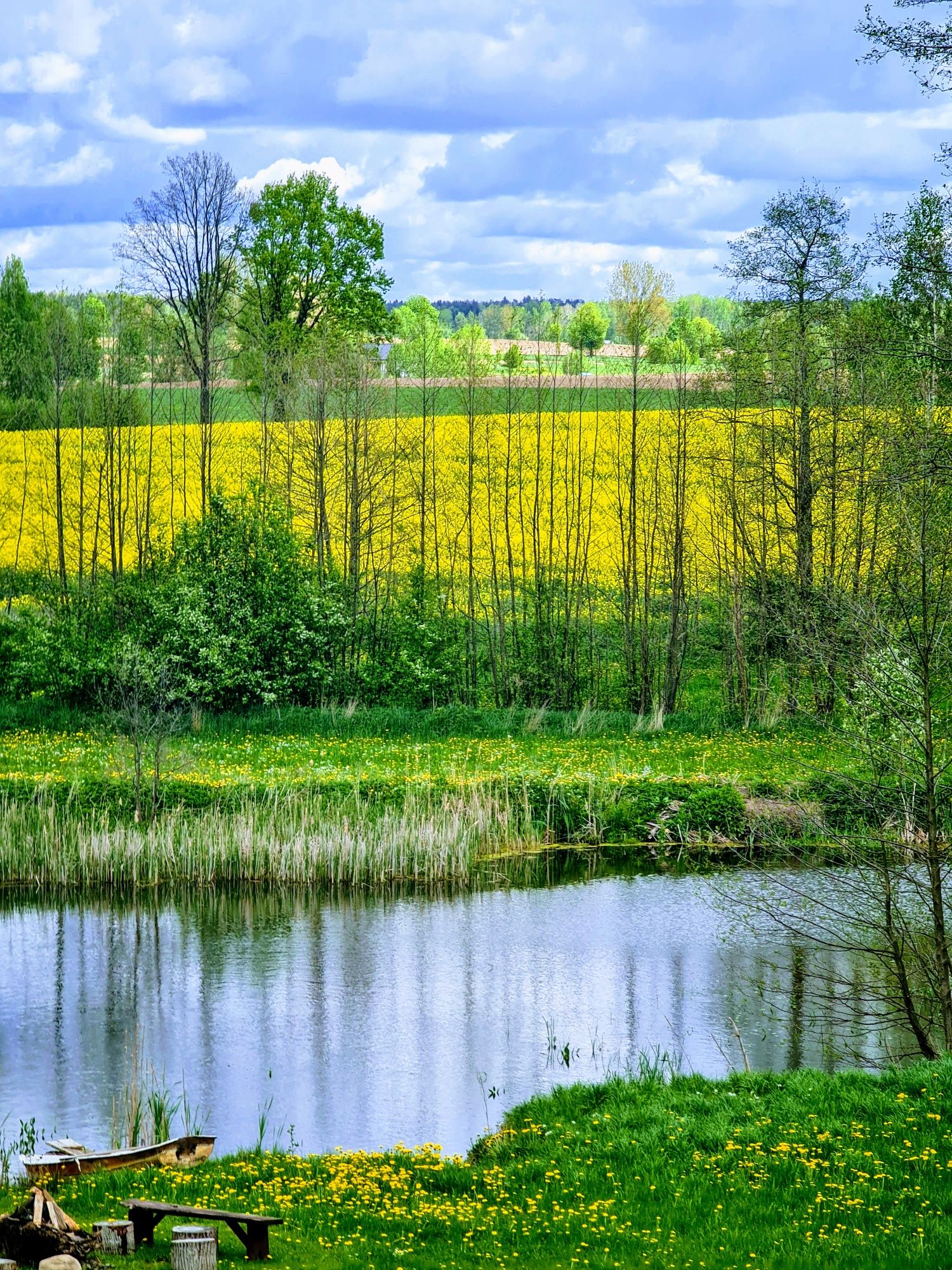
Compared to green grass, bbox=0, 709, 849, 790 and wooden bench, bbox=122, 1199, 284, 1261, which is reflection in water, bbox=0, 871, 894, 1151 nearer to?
wooden bench, bbox=122, 1199, 284, 1261

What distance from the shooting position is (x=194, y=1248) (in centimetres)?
605

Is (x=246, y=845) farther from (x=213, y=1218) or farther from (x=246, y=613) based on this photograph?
(x=213, y=1218)

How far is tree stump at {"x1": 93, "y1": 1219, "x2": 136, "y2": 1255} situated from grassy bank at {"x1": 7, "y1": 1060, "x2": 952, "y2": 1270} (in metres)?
0.11

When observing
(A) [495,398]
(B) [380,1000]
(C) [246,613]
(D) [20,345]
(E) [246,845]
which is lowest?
(B) [380,1000]

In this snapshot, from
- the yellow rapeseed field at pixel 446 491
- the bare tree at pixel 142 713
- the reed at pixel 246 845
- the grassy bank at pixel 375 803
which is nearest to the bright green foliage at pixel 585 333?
the yellow rapeseed field at pixel 446 491

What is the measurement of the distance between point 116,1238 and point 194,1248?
62cm

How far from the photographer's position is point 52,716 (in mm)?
25422

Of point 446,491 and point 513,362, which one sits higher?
point 513,362

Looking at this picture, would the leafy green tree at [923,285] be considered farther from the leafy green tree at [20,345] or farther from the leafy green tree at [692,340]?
the leafy green tree at [20,345]

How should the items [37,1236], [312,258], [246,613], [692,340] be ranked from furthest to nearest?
[312,258]
[692,340]
[246,613]
[37,1236]

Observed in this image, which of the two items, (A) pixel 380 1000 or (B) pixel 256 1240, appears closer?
(B) pixel 256 1240

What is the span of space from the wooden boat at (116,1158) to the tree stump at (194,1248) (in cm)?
201

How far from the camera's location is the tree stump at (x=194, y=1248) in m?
6.04

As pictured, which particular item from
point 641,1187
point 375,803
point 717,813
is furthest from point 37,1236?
point 717,813
